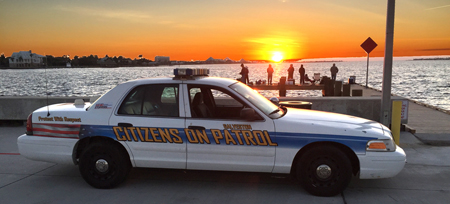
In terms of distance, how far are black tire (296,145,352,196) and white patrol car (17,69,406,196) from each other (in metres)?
0.01

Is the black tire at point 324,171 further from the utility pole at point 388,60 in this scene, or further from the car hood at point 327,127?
the utility pole at point 388,60

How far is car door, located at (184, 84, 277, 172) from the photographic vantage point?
4.64 metres

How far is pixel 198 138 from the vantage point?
4742 mm

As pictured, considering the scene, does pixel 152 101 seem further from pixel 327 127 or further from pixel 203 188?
pixel 327 127

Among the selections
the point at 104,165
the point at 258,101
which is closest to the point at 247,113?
the point at 258,101

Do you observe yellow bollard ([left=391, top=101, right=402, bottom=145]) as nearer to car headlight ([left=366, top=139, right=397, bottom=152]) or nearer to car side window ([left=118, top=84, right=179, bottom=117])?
car headlight ([left=366, top=139, right=397, bottom=152])

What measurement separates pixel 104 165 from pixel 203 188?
1436mm

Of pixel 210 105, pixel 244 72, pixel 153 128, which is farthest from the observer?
pixel 244 72

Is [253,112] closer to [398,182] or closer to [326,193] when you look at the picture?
[326,193]

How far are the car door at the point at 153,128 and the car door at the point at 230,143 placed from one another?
0.51 ft

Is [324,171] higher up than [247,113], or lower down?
lower down

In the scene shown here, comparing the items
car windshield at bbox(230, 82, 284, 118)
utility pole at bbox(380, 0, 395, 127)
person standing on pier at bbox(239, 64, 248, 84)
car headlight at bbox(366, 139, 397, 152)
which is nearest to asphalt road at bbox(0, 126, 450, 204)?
car headlight at bbox(366, 139, 397, 152)

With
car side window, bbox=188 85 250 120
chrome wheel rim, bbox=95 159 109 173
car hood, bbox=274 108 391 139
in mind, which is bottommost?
chrome wheel rim, bbox=95 159 109 173

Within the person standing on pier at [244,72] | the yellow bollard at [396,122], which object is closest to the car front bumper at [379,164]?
the yellow bollard at [396,122]
